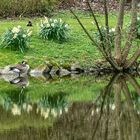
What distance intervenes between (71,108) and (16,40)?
8318mm

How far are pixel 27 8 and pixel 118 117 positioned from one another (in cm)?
1825

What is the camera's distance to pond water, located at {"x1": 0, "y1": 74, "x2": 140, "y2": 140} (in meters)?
13.6

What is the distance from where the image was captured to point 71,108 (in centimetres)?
1681

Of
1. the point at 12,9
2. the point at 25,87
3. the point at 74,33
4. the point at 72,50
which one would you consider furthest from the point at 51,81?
the point at 12,9

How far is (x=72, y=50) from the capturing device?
25.0 m

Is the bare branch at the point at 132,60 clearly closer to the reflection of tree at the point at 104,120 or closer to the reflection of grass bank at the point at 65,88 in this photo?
the reflection of grass bank at the point at 65,88

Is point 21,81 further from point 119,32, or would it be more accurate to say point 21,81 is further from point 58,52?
point 119,32

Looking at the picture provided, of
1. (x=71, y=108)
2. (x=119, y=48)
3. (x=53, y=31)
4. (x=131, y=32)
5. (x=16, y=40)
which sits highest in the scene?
(x=131, y=32)

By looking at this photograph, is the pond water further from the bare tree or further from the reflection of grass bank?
the bare tree

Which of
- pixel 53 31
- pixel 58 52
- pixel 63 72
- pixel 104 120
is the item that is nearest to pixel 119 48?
pixel 63 72

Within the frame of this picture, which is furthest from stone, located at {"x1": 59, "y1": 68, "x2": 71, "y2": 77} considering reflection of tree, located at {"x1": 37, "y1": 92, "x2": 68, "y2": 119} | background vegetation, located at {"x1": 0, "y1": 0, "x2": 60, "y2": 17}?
background vegetation, located at {"x1": 0, "y1": 0, "x2": 60, "y2": 17}

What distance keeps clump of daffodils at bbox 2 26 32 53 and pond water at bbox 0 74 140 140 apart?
208cm

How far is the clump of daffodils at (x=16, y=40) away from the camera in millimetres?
24484

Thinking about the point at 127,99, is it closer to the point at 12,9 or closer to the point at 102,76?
the point at 102,76
